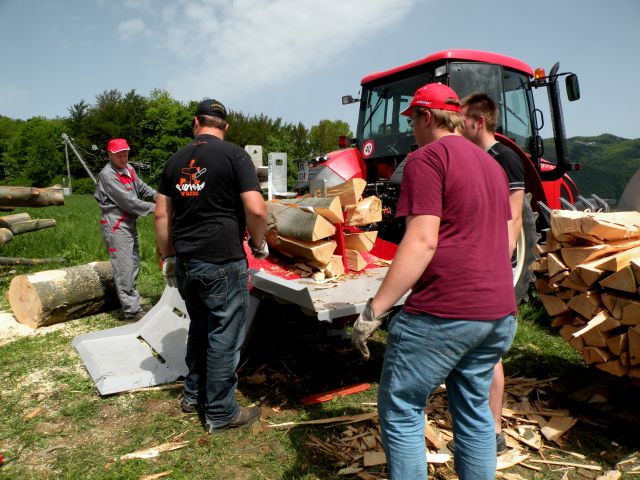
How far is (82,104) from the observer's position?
53.2 meters

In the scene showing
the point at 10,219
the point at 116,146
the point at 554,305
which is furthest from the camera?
the point at 10,219

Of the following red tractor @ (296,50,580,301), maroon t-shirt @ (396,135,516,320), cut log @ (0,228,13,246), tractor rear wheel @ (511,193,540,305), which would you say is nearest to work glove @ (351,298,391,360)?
maroon t-shirt @ (396,135,516,320)

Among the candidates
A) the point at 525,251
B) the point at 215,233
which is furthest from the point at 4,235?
the point at 525,251

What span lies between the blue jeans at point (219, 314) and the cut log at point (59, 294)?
298cm

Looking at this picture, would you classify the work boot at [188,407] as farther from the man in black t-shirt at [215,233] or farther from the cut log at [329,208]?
the cut log at [329,208]

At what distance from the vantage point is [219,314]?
322 cm

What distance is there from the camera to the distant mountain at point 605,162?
3056 centimetres

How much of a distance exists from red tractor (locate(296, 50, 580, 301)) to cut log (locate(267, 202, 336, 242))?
1.70ft

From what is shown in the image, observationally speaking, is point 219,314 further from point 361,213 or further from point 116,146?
point 116,146

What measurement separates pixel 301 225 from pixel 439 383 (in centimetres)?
231

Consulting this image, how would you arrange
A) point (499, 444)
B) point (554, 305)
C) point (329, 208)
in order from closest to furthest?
point (499, 444) < point (554, 305) < point (329, 208)

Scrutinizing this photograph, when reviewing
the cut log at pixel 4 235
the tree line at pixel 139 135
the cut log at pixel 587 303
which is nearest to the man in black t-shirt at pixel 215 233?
the cut log at pixel 587 303

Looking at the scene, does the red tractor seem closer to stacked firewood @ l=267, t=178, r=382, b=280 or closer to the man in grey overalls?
stacked firewood @ l=267, t=178, r=382, b=280

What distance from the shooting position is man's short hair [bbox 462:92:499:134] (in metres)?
2.91
